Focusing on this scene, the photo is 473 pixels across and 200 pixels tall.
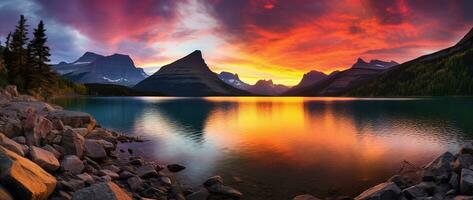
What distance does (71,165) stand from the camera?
21734 millimetres

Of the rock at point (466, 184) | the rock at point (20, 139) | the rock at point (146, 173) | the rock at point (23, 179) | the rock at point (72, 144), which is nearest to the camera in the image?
the rock at point (23, 179)

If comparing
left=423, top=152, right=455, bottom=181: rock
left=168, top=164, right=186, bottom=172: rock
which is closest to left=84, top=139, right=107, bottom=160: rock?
left=168, top=164, right=186, bottom=172: rock

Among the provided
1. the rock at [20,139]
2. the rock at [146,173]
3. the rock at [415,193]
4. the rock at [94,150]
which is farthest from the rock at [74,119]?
the rock at [415,193]

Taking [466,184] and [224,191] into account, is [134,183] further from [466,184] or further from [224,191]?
[466,184]

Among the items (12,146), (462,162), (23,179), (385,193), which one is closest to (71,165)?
(12,146)

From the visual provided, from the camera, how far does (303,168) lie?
30.9 metres

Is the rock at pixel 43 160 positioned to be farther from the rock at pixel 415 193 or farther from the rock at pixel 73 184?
the rock at pixel 415 193

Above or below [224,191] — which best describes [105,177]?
above

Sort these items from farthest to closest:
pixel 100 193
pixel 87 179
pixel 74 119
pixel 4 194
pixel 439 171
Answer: pixel 74 119 < pixel 439 171 < pixel 87 179 < pixel 100 193 < pixel 4 194

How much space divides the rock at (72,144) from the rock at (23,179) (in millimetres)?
10651

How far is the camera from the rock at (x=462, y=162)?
23092 millimetres

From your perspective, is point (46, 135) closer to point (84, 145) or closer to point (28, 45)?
point (84, 145)

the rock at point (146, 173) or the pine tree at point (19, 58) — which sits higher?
the pine tree at point (19, 58)

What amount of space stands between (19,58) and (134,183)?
11288cm
